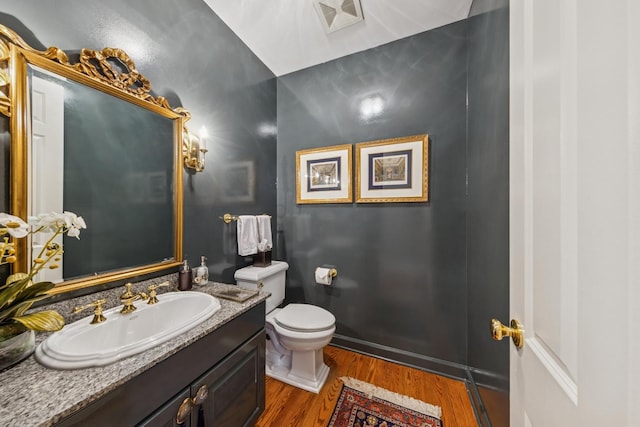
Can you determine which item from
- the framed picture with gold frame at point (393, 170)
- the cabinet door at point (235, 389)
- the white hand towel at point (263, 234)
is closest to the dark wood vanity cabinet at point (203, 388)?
the cabinet door at point (235, 389)

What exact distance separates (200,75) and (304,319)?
188 cm

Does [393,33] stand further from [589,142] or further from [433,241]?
[589,142]

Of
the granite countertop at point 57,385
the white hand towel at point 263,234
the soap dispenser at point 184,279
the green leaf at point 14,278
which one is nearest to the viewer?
the granite countertop at point 57,385

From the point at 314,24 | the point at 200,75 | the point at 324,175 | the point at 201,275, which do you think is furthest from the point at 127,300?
the point at 314,24

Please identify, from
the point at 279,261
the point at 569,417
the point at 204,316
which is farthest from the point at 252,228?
the point at 569,417

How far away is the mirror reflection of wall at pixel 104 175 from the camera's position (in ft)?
2.96

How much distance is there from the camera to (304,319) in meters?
1.63

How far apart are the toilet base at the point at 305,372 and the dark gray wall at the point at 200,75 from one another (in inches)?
31.4

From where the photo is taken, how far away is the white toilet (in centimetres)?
152

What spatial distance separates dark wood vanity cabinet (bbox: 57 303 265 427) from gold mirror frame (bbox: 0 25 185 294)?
0.59m

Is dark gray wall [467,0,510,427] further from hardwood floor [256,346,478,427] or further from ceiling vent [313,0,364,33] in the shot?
ceiling vent [313,0,364,33]

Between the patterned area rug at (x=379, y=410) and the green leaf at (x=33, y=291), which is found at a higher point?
the green leaf at (x=33, y=291)

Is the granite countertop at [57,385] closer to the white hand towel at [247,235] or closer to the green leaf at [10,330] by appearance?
the green leaf at [10,330]

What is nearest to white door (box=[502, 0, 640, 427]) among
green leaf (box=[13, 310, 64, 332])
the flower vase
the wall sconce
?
green leaf (box=[13, 310, 64, 332])
